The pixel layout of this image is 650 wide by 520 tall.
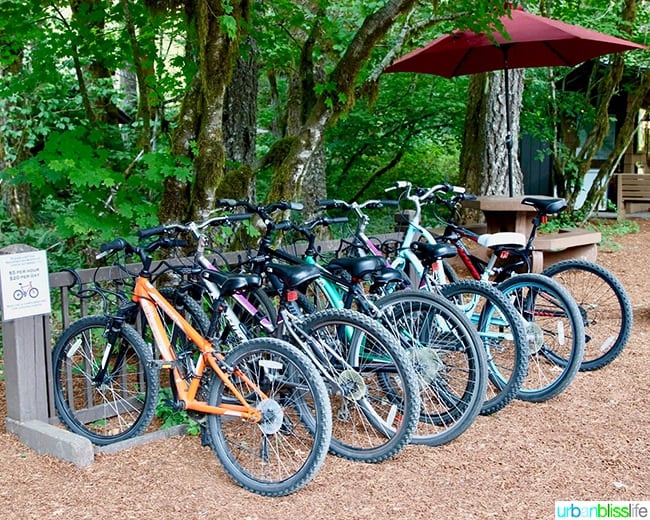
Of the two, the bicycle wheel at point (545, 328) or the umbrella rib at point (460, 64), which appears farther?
the umbrella rib at point (460, 64)

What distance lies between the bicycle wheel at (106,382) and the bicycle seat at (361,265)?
3.76 ft

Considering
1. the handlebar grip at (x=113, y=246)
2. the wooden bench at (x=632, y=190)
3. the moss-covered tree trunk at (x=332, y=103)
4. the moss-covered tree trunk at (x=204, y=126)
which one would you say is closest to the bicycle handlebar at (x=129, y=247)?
the handlebar grip at (x=113, y=246)

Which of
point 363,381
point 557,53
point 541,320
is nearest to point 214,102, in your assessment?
point 363,381

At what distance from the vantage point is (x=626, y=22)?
37.1 ft

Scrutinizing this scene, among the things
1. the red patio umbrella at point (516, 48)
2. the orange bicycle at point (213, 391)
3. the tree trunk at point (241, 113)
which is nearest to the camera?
the orange bicycle at point (213, 391)

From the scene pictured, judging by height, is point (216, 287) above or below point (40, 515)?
above

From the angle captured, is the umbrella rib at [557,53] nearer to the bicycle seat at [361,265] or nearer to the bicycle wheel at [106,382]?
the bicycle seat at [361,265]

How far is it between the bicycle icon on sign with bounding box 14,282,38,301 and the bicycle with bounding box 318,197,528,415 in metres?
1.78

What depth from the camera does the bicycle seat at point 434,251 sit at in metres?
4.51

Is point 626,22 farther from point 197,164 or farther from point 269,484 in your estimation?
point 269,484

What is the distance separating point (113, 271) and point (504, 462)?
242 centimetres

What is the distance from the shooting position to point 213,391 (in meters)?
3.58

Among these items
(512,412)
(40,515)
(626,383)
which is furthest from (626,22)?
(40,515)

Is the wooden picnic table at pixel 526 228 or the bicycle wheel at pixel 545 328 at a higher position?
the wooden picnic table at pixel 526 228
